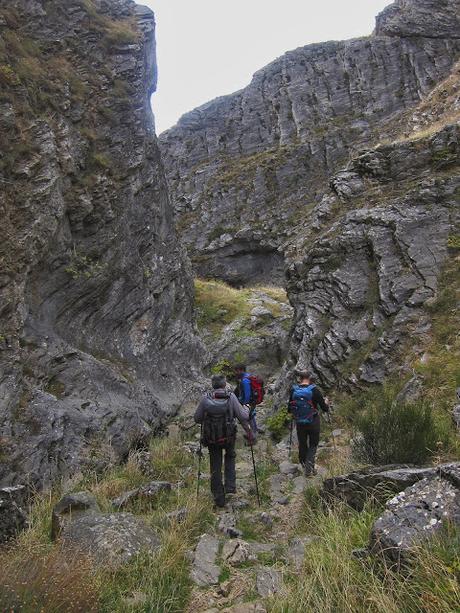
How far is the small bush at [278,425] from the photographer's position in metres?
13.4

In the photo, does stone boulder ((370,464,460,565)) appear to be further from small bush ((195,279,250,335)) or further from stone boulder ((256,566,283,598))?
small bush ((195,279,250,335))

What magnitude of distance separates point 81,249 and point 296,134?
32.6m

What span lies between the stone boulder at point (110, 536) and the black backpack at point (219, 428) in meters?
1.91

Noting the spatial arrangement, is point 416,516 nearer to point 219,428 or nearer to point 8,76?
point 219,428

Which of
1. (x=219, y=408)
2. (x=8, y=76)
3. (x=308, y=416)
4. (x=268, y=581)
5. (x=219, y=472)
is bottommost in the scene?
(x=219, y=472)

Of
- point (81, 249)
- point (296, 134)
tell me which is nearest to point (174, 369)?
point (81, 249)

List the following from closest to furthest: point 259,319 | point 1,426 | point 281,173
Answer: point 1,426 → point 259,319 → point 281,173

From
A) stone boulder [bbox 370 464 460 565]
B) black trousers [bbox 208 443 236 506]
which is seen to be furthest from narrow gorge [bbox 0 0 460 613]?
black trousers [bbox 208 443 236 506]

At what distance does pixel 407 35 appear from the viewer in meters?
40.5

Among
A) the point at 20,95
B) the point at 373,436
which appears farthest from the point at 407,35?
the point at 373,436

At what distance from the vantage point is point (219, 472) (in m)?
7.75

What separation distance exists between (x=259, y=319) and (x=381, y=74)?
26.5 metres

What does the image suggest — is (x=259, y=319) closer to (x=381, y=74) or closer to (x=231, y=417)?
(x=231, y=417)

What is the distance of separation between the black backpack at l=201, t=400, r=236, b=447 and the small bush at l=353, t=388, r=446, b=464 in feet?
7.06
